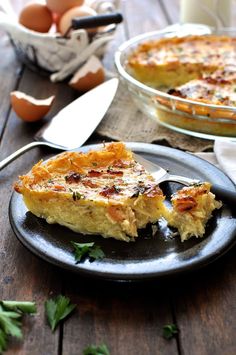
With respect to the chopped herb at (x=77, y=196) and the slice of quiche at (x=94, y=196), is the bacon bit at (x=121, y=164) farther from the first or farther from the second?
the chopped herb at (x=77, y=196)

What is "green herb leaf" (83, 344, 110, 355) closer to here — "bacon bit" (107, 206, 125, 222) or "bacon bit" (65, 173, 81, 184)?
"bacon bit" (107, 206, 125, 222)

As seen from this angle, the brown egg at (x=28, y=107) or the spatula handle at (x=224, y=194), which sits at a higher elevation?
the brown egg at (x=28, y=107)

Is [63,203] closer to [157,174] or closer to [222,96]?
[157,174]

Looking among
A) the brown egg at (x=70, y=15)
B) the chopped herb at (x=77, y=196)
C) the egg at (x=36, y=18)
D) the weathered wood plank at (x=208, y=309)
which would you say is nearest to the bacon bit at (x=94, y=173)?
the chopped herb at (x=77, y=196)

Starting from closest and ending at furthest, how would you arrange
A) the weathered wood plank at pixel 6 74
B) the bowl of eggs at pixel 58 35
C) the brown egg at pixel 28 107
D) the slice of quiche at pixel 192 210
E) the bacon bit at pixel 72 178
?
1. the slice of quiche at pixel 192 210
2. the bacon bit at pixel 72 178
3. the brown egg at pixel 28 107
4. the weathered wood plank at pixel 6 74
5. the bowl of eggs at pixel 58 35

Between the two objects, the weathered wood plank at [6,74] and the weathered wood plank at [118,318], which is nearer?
the weathered wood plank at [118,318]

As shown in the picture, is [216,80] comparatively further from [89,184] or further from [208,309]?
[208,309]

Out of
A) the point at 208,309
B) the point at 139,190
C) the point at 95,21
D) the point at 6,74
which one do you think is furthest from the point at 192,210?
the point at 6,74

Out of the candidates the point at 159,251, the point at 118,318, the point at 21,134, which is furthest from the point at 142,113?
the point at 118,318
